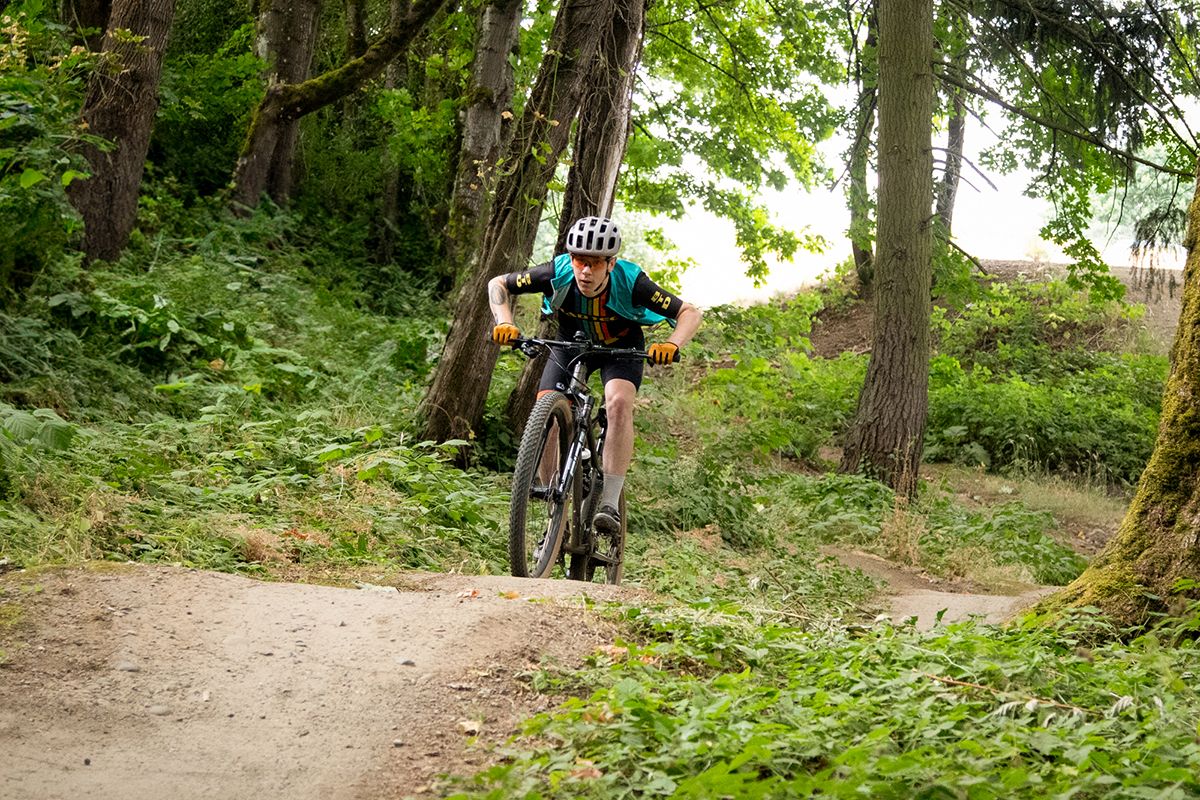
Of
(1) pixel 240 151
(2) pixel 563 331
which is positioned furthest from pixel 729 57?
A: (2) pixel 563 331

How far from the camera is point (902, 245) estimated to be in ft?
42.8

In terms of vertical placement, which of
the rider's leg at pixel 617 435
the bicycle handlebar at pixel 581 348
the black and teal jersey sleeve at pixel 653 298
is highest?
the black and teal jersey sleeve at pixel 653 298

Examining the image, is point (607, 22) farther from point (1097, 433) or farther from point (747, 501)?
point (1097, 433)

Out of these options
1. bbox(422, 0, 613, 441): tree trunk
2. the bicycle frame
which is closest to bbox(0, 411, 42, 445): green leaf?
the bicycle frame

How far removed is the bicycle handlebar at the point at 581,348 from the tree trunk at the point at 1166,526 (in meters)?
2.49

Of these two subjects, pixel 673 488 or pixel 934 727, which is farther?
pixel 673 488

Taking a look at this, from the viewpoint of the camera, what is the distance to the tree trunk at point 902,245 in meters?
13.0

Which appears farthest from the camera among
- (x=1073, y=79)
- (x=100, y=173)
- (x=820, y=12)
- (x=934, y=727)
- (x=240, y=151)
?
(x=820, y=12)

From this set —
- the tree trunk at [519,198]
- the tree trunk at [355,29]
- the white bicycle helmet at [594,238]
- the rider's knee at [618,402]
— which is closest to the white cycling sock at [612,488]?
the rider's knee at [618,402]

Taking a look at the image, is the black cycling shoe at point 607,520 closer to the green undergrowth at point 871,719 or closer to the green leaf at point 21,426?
the green undergrowth at point 871,719

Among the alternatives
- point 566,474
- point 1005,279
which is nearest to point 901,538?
point 566,474

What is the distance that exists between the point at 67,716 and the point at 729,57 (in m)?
16.5

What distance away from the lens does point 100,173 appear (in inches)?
504

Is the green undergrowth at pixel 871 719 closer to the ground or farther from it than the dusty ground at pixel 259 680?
farther from it
